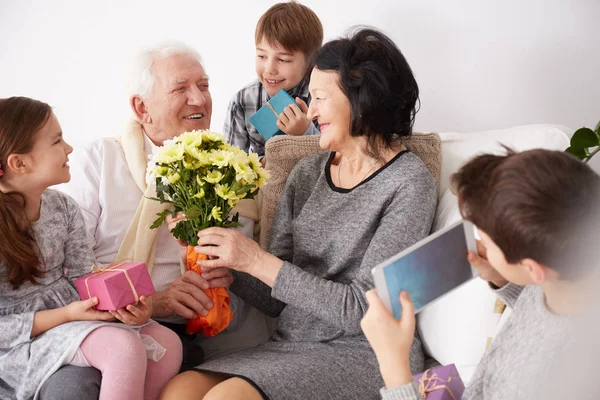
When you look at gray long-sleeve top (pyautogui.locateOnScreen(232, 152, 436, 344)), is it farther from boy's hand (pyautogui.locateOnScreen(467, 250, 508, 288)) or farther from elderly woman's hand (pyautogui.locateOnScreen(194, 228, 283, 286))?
boy's hand (pyautogui.locateOnScreen(467, 250, 508, 288))

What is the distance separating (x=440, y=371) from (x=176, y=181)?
2.90ft

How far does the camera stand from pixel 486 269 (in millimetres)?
1467

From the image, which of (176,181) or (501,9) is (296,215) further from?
(501,9)

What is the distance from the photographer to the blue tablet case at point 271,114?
8.23 ft

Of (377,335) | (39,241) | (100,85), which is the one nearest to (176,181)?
(39,241)

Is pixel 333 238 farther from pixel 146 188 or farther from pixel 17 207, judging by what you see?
pixel 17 207

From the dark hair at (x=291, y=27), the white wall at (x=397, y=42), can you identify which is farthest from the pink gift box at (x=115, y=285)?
the dark hair at (x=291, y=27)

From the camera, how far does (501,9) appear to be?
2420 mm

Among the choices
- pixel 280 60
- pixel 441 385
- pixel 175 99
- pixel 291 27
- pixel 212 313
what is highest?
pixel 291 27

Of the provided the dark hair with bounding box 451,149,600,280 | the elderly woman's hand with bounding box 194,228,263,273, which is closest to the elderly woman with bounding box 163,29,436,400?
the elderly woman's hand with bounding box 194,228,263,273

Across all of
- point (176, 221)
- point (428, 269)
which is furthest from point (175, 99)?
point (428, 269)

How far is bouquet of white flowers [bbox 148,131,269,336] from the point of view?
187 cm

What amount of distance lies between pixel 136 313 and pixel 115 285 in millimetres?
123

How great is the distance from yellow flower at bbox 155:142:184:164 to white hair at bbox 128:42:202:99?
59 centimetres
